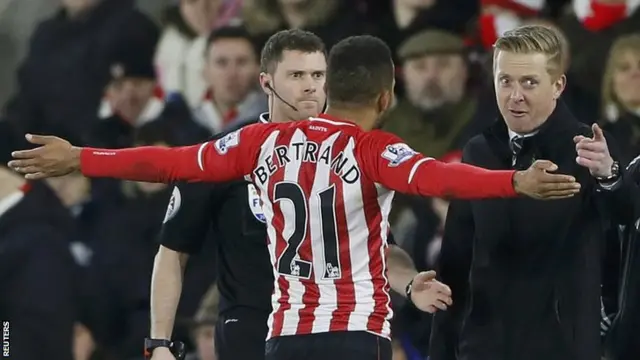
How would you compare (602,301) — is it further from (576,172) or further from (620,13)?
(620,13)

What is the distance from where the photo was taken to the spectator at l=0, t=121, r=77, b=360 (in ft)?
23.9

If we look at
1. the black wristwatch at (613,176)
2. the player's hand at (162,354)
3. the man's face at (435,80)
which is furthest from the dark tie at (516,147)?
the man's face at (435,80)

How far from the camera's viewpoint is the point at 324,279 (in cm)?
489

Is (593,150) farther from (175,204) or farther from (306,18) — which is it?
(306,18)

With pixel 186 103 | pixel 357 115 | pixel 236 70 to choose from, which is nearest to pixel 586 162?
pixel 357 115

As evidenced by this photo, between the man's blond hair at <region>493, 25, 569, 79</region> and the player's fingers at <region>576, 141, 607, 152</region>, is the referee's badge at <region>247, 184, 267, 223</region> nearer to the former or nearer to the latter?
the man's blond hair at <region>493, 25, 569, 79</region>

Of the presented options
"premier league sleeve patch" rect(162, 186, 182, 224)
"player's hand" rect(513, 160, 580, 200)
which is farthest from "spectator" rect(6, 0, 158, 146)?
"player's hand" rect(513, 160, 580, 200)

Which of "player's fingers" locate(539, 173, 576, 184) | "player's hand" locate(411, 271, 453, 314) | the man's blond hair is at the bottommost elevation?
"player's hand" locate(411, 271, 453, 314)

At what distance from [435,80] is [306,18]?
0.84 meters

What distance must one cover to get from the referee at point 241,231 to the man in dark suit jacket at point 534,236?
0.66 m

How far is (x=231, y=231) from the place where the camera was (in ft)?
18.7

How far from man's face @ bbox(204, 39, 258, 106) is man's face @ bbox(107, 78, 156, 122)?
83cm

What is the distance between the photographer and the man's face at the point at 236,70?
866 cm

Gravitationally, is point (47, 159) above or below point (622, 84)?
below
